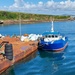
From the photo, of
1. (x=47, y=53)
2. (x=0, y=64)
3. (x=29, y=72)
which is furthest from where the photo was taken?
(x=47, y=53)

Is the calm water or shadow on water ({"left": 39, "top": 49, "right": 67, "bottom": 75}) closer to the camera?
the calm water

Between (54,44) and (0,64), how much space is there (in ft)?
62.8

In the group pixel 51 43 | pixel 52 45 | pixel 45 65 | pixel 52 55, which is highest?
pixel 51 43

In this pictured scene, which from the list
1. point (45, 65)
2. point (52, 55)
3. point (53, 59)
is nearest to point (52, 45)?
point (52, 55)

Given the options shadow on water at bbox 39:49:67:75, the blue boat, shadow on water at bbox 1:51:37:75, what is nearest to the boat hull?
the blue boat

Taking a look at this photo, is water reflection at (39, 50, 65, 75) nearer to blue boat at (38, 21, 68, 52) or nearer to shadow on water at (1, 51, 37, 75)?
blue boat at (38, 21, 68, 52)

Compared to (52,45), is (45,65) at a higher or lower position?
lower

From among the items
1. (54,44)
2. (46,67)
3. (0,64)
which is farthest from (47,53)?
(0,64)

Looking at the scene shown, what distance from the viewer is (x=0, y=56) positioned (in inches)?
1428

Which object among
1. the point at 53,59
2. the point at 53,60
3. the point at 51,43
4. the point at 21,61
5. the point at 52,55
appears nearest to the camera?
the point at 21,61

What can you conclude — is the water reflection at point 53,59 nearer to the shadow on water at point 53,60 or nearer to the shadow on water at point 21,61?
the shadow on water at point 53,60

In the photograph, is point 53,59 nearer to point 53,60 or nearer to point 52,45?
point 53,60

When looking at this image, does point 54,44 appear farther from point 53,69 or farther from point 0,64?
point 0,64

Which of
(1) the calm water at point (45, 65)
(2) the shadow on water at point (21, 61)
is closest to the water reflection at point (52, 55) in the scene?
(1) the calm water at point (45, 65)
